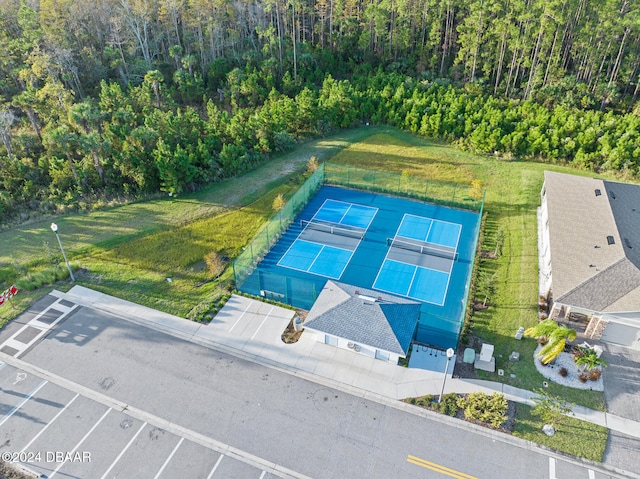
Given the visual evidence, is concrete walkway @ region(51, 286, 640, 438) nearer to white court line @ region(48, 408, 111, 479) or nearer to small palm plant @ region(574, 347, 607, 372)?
small palm plant @ region(574, 347, 607, 372)

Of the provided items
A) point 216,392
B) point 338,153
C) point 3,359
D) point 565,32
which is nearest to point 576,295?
point 216,392

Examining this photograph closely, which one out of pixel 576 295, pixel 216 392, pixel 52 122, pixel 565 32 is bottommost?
pixel 216 392

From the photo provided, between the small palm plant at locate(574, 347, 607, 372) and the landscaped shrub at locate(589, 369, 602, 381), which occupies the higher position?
the small palm plant at locate(574, 347, 607, 372)

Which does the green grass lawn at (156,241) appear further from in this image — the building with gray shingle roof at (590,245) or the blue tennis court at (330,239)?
the building with gray shingle roof at (590,245)

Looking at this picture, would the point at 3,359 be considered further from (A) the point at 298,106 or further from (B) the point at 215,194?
(A) the point at 298,106


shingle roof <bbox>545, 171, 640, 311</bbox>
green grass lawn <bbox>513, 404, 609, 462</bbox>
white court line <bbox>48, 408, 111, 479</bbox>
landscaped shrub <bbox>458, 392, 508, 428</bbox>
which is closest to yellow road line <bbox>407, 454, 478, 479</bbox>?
landscaped shrub <bbox>458, 392, 508, 428</bbox>

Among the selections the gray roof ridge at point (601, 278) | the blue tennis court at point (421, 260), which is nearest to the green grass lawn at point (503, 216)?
the blue tennis court at point (421, 260)

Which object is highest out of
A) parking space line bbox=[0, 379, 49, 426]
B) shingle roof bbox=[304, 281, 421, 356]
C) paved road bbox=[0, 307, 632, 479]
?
shingle roof bbox=[304, 281, 421, 356]
